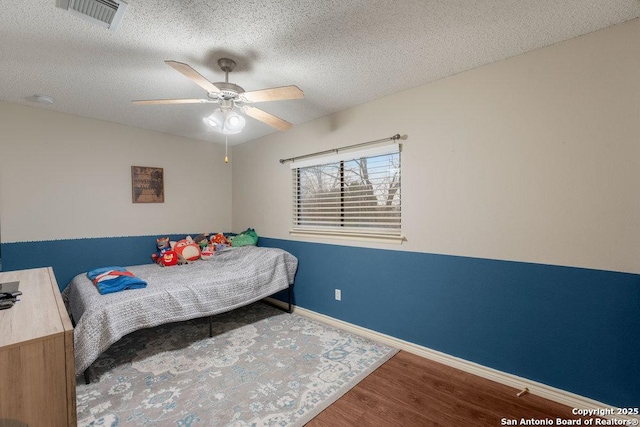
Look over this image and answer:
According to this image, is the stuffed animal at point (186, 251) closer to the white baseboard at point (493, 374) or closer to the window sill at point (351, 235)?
the window sill at point (351, 235)

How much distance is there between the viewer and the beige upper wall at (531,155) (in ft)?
5.43

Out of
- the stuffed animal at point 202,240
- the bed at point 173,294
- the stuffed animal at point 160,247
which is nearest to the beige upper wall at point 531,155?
the bed at point 173,294

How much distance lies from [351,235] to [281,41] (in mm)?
1903

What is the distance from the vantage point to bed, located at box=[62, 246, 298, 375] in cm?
197

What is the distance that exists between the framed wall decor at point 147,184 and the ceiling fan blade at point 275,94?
2.42 m

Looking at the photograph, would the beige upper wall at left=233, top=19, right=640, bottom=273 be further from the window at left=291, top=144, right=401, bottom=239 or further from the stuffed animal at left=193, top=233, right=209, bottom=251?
the stuffed animal at left=193, top=233, right=209, bottom=251

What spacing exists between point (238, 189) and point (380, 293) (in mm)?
2792

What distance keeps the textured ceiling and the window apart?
698 millimetres

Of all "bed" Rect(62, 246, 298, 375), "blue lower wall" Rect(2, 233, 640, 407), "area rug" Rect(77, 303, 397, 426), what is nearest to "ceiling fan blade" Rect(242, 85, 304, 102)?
"blue lower wall" Rect(2, 233, 640, 407)

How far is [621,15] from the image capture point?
1582 mm

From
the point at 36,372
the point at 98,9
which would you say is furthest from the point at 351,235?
the point at 98,9

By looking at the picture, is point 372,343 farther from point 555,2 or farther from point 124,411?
point 555,2

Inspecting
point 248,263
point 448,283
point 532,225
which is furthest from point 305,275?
point 532,225

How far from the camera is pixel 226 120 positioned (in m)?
2.01
